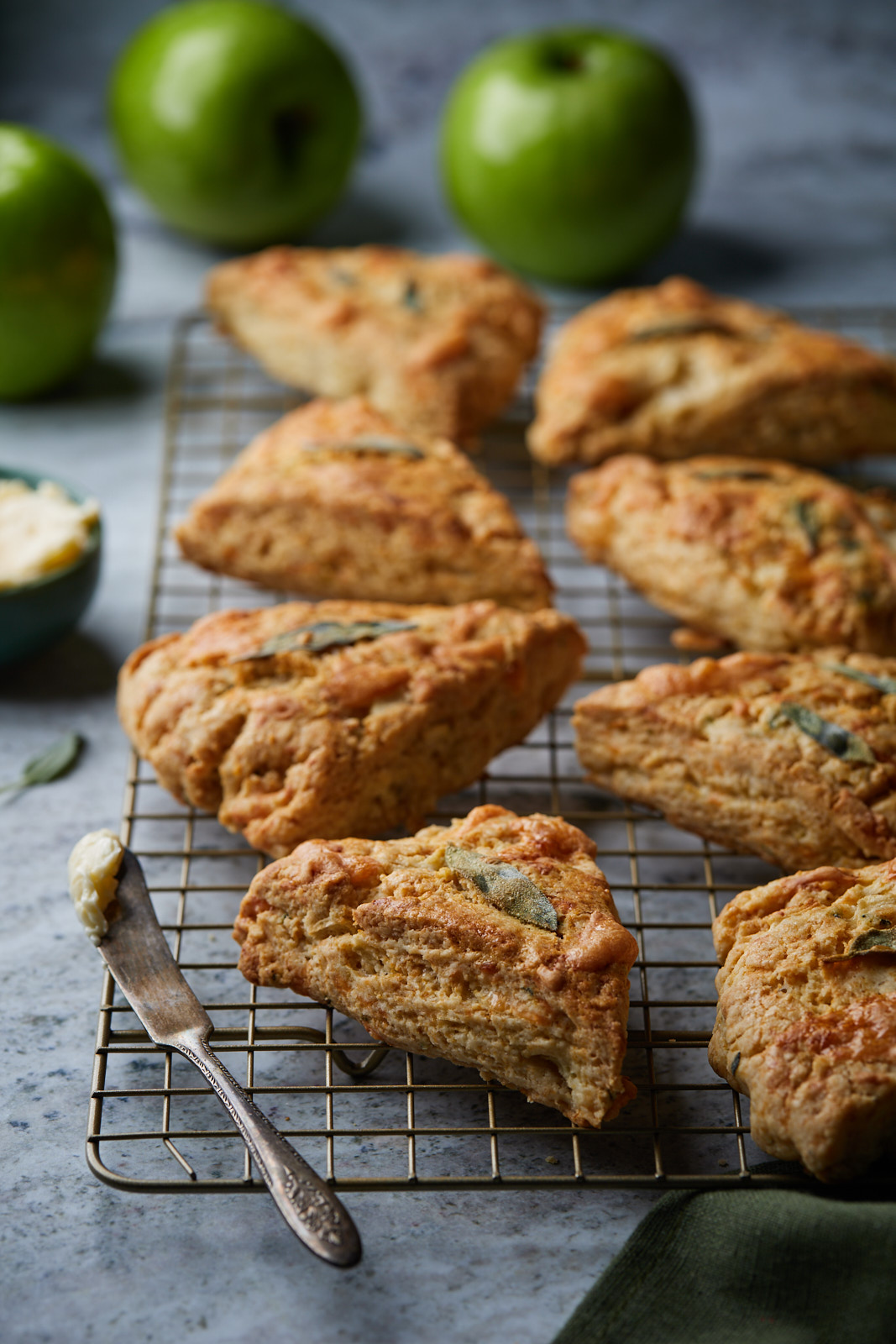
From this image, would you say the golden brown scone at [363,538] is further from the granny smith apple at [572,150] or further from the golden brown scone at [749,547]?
the granny smith apple at [572,150]

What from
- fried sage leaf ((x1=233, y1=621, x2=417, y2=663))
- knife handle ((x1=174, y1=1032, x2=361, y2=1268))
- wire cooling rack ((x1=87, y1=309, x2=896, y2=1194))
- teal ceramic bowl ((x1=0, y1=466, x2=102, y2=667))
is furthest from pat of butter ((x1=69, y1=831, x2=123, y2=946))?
teal ceramic bowl ((x1=0, y1=466, x2=102, y2=667))

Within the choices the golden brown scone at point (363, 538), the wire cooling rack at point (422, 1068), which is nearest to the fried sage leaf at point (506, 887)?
the wire cooling rack at point (422, 1068)

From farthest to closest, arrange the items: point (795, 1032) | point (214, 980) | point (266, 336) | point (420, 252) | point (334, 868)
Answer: point (420, 252) < point (266, 336) < point (214, 980) < point (334, 868) < point (795, 1032)

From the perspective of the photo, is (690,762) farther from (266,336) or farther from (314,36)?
(314,36)

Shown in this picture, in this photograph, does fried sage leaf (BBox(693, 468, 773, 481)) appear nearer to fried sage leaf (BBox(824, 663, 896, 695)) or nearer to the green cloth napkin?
fried sage leaf (BBox(824, 663, 896, 695))

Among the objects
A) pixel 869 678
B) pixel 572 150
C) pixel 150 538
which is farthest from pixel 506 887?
pixel 572 150

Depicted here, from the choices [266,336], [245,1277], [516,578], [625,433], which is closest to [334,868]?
[245,1277]

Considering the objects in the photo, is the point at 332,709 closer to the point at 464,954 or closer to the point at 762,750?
the point at 464,954
